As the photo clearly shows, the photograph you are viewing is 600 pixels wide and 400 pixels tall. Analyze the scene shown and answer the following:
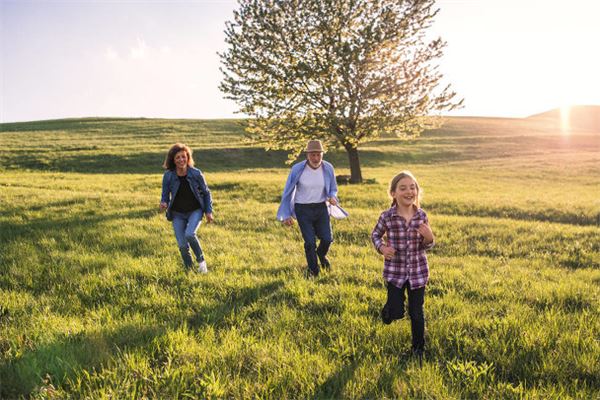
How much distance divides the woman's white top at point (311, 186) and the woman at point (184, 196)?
167 cm

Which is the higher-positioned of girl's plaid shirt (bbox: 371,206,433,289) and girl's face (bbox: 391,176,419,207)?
girl's face (bbox: 391,176,419,207)

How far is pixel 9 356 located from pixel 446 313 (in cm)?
475

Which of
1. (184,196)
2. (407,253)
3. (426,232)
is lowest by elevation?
(407,253)

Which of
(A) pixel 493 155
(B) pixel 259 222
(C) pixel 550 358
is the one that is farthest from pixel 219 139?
(C) pixel 550 358

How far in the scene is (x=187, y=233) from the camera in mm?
7305

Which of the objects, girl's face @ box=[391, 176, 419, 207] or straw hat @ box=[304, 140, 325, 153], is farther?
straw hat @ box=[304, 140, 325, 153]

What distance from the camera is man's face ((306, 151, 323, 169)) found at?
720 centimetres

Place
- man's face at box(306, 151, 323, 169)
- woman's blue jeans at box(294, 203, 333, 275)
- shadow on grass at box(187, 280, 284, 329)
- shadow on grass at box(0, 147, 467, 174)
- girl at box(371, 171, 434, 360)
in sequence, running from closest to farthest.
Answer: girl at box(371, 171, 434, 360) → shadow on grass at box(187, 280, 284, 329) → man's face at box(306, 151, 323, 169) → woman's blue jeans at box(294, 203, 333, 275) → shadow on grass at box(0, 147, 467, 174)

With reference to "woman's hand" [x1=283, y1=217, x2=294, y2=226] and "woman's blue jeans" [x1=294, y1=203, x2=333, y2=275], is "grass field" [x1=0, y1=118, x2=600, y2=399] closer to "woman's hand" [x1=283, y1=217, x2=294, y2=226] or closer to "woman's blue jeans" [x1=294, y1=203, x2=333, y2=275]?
"woman's blue jeans" [x1=294, y1=203, x2=333, y2=275]

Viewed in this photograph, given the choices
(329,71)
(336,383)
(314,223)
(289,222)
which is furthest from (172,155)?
(329,71)

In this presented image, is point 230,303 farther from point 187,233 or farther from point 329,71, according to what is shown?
point 329,71

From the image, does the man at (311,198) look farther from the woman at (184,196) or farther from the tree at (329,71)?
the tree at (329,71)

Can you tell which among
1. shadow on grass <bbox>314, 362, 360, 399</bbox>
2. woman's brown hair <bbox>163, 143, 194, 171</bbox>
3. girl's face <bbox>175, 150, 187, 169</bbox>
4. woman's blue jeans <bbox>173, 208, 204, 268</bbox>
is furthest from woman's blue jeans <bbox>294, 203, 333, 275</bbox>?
shadow on grass <bbox>314, 362, 360, 399</bbox>

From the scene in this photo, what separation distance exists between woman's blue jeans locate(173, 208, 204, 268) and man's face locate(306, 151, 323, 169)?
7.28 ft
